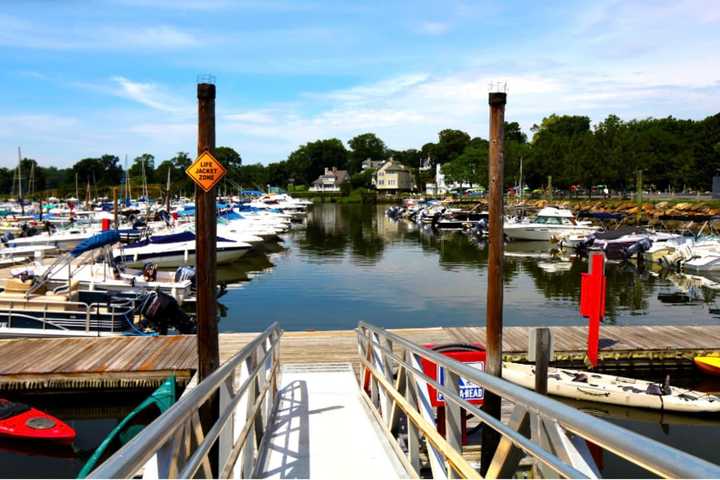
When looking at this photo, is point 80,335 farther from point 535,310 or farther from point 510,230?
point 510,230

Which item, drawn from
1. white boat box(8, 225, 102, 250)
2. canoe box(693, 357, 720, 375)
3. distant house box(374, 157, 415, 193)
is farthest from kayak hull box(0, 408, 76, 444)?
distant house box(374, 157, 415, 193)

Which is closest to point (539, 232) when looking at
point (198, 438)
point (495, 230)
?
point (495, 230)

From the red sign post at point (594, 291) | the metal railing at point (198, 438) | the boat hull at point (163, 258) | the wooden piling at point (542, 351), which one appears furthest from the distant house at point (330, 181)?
the metal railing at point (198, 438)

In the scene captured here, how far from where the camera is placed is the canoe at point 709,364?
12797 mm

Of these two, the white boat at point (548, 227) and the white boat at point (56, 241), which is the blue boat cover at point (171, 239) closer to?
the white boat at point (56, 241)

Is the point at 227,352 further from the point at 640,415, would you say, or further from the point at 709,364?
the point at 709,364

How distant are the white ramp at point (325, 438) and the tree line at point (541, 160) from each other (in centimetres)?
6004

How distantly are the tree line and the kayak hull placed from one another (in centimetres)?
5730

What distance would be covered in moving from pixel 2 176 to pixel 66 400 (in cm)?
16826

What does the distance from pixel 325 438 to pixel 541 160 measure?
326ft

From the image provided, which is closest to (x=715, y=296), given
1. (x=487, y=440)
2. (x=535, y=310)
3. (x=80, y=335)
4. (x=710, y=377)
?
(x=535, y=310)

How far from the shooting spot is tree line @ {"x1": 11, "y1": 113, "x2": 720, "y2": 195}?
76.3 metres

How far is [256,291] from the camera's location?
87.3ft

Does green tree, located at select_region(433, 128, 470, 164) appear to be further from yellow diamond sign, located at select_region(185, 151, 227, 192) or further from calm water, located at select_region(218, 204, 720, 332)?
yellow diamond sign, located at select_region(185, 151, 227, 192)
